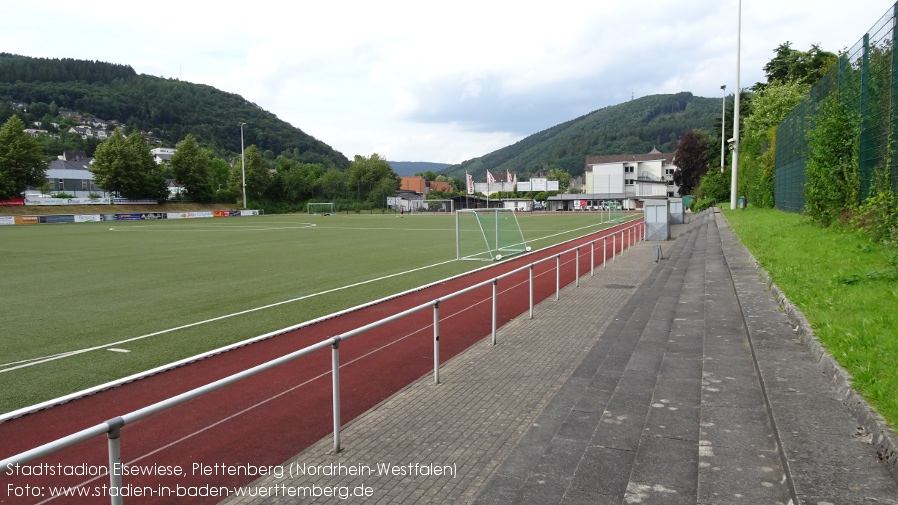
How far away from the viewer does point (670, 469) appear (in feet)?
13.3

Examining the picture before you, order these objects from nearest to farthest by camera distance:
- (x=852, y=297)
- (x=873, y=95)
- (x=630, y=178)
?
(x=852, y=297)
(x=873, y=95)
(x=630, y=178)

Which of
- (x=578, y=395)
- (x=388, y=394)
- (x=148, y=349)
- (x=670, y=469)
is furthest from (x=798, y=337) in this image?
(x=148, y=349)

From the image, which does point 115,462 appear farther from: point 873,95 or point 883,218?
point 873,95

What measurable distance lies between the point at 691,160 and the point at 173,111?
163623 mm

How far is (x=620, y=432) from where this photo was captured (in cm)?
476

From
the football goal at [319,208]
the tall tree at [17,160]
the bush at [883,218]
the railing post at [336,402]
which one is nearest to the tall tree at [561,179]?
the football goal at [319,208]

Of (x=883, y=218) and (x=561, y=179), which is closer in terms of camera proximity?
(x=883, y=218)

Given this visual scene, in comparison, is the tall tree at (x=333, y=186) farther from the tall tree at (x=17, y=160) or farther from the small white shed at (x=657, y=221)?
the small white shed at (x=657, y=221)

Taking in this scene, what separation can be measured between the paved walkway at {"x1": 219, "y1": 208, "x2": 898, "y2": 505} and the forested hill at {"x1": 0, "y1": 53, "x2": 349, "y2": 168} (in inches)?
6958

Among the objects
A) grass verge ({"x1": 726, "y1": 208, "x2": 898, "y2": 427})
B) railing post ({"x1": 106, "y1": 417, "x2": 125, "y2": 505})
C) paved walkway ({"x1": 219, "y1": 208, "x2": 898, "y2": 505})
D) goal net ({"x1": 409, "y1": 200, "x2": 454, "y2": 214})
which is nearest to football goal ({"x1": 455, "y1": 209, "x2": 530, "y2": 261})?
grass verge ({"x1": 726, "y1": 208, "x2": 898, "y2": 427})

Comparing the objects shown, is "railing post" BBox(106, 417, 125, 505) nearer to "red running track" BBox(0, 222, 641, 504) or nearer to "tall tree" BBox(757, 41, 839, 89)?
"red running track" BBox(0, 222, 641, 504)

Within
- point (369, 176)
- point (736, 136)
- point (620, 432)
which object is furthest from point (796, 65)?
point (369, 176)

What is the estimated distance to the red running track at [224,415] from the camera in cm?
427

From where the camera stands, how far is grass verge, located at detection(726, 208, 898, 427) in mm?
4332
